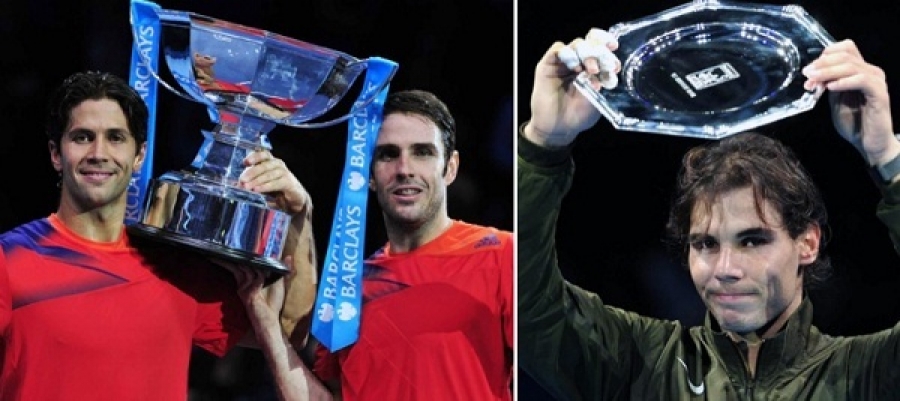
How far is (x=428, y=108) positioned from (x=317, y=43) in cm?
30

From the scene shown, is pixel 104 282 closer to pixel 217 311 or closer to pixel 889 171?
pixel 217 311

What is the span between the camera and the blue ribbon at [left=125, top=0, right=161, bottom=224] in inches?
117

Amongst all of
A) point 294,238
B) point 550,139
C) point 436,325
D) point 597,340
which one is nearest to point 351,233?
point 294,238

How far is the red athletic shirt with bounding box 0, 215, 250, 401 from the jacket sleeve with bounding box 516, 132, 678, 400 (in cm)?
66

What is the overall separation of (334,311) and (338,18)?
2.29 ft

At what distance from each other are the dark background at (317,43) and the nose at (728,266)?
50 centimetres

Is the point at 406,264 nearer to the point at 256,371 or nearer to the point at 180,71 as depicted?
the point at 256,371

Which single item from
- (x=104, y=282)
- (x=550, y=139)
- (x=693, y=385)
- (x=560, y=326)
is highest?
(x=550, y=139)

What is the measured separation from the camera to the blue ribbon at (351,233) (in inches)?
118

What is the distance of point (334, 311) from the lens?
9.87 feet

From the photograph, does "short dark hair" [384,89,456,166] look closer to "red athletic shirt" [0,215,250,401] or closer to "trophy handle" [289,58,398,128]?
"trophy handle" [289,58,398,128]

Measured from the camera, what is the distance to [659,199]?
3102 millimetres

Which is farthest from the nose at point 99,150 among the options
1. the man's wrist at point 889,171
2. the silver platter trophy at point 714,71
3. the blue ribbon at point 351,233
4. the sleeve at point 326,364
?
the man's wrist at point 889,171

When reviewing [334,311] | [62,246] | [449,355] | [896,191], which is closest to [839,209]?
[896,191]
